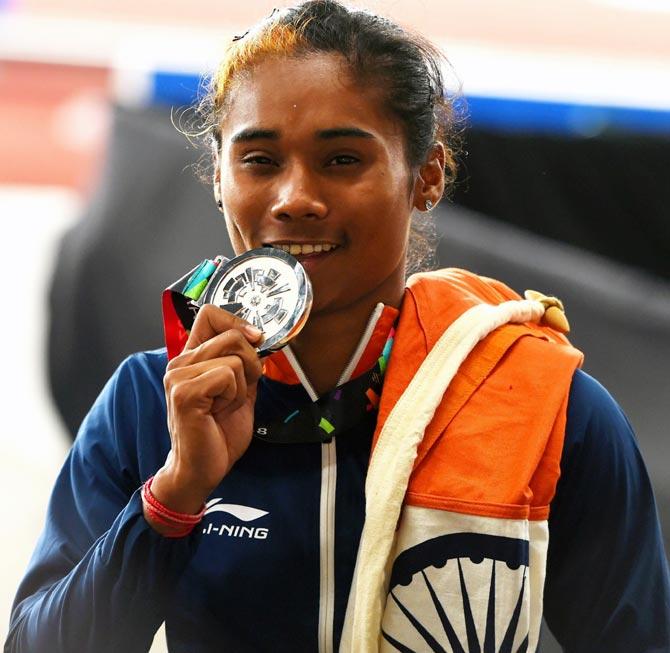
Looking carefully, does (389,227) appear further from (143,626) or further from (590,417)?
(143,626)

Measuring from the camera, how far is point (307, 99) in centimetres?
102

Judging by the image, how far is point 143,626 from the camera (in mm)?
973

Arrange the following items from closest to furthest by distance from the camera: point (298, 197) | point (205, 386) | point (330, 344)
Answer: point (205, 386), point (298, 197), point (330, 344)

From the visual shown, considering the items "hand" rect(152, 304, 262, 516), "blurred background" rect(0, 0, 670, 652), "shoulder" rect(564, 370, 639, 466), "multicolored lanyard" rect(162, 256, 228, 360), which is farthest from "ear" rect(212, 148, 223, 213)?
"blurred background" rect(0, 0, 670, 652)

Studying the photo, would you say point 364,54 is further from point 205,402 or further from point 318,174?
point 205,402

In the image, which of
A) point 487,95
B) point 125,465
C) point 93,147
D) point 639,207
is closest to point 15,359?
point 487,95

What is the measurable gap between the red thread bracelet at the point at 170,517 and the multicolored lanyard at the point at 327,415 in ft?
0.46

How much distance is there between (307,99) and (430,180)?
19cm

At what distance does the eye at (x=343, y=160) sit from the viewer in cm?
102

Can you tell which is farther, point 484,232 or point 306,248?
point 484,232

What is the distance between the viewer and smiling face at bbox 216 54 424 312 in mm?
1011

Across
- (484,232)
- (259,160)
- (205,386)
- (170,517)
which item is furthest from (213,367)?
(484,232)

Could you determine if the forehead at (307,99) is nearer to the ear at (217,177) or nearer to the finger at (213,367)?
the ear at (217,177)

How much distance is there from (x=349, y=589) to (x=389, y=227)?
32 cm
